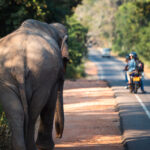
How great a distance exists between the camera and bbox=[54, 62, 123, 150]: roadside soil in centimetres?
1118

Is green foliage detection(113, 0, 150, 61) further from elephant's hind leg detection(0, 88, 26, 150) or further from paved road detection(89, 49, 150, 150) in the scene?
elephant's hind leg detection(0, 88, 26, 150)

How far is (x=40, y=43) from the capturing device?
7.30m

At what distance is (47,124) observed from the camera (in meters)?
8.23

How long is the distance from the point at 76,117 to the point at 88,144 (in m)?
5.26

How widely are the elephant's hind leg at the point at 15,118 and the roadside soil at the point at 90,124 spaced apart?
3658 millimetres

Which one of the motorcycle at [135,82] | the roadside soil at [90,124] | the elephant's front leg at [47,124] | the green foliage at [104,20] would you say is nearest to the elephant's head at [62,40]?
the elephant's front leg at [47,124]

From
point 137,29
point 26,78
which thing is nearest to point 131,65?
point 26,78

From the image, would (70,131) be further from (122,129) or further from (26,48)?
(26,48)

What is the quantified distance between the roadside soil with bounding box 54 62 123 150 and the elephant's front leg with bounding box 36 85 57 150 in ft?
7.18

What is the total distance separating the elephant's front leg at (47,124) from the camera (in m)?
7.87

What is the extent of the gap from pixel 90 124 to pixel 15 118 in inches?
310

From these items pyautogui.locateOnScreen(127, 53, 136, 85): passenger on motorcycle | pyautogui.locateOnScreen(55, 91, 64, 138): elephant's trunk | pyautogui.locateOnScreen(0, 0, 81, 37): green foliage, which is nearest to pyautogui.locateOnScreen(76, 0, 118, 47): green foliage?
pyautogui.locateOnScreen(127, 53, 136, 85): passenger on motorcycle

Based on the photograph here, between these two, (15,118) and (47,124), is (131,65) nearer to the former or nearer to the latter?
(47,124)

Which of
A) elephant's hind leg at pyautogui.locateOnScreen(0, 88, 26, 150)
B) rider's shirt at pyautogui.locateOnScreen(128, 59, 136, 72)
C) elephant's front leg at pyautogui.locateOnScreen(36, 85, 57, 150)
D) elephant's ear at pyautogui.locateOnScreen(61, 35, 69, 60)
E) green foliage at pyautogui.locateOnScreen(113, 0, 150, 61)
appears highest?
elephant's ear at pyautogui.locateOnScreen(61, 35, 69, 60)
